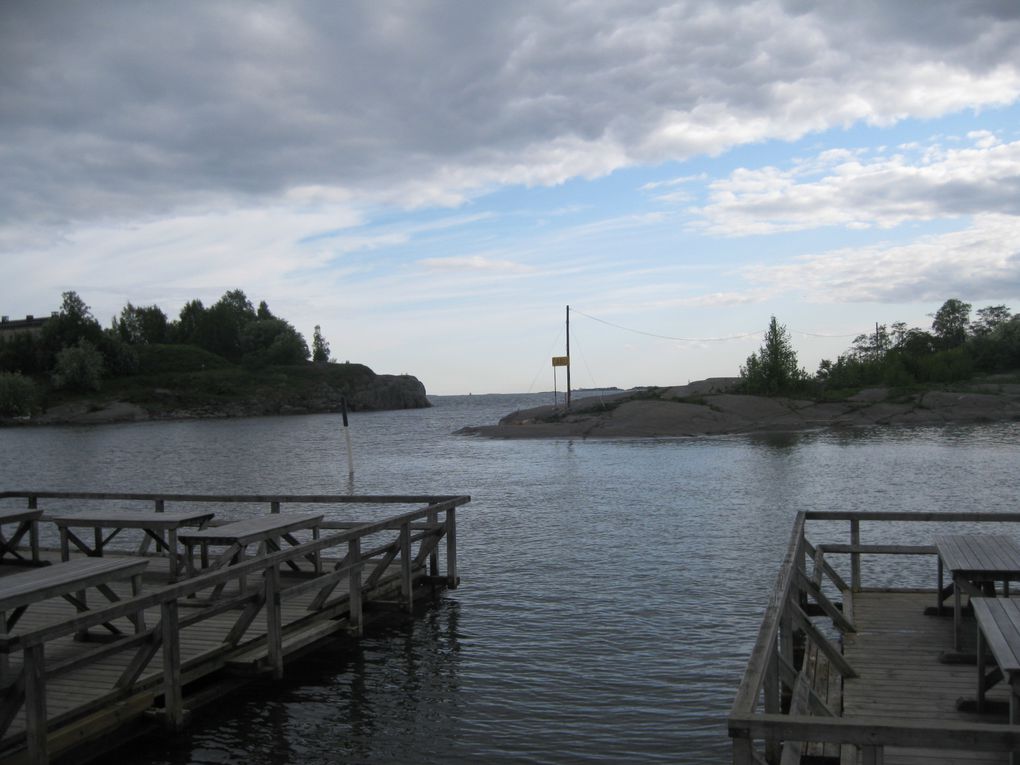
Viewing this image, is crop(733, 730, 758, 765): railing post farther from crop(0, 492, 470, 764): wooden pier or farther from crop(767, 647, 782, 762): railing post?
crop(0, 492, 470, 764): wooden pier

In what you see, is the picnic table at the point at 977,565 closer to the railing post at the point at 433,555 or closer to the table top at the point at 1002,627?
the table top at the point at 1002,627

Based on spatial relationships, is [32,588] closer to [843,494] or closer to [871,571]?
[871,571]

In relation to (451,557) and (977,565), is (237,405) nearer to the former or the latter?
(451,557)

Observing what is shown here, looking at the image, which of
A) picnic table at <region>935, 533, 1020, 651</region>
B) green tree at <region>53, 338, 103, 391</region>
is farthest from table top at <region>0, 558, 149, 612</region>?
green tree at <region>53, 338, 103, 391</region>

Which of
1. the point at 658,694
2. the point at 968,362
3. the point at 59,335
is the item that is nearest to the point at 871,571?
the point at 658,694

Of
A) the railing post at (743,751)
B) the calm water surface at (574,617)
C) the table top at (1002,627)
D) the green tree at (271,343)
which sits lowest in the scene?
the calm water surface at (574,617)

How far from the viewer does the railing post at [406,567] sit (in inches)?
525

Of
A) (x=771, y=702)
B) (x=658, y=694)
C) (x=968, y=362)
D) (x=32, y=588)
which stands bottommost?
(x=658, y=694)

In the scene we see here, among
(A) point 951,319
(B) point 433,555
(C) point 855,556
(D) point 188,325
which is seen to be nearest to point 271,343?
(D) point 188,325

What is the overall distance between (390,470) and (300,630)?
3470cm

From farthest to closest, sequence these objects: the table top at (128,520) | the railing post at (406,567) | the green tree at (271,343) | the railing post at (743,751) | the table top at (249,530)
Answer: the green tree at (271,343) < the railing post at (406,567) < the table top at (128,520) < the table top at (249,530) < the railing post at (743,751)

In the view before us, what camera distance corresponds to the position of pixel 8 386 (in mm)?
116375

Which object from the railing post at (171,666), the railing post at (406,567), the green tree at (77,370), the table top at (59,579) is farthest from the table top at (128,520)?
the green tree at (77,370)

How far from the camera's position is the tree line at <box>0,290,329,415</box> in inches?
4956
